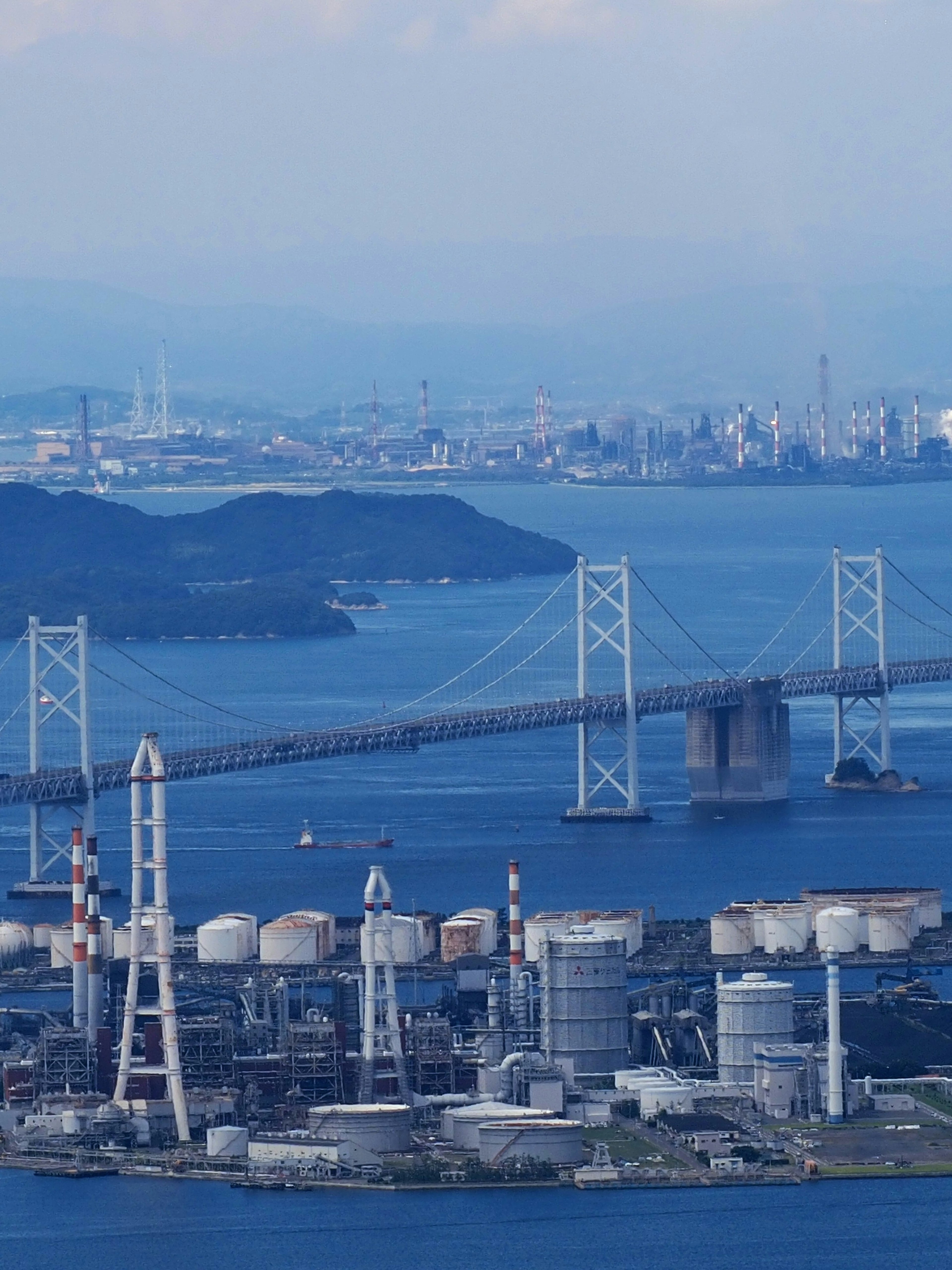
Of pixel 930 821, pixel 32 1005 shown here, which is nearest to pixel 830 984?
pixel 32 1005

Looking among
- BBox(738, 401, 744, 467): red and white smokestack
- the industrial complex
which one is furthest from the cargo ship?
BBox(738, 401, 744, 467): red and white smokestack

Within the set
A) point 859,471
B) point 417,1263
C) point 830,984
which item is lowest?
point 417,1263

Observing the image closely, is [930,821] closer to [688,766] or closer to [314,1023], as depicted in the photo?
[688,766]

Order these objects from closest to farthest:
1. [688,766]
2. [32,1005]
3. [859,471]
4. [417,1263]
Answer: [417,1263]
[32,1005]
[688,766]
[859,471]

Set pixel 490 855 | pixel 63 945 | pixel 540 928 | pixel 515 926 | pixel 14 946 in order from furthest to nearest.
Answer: pixel 490 855 → pixel 14 946 → pixel 63 945 → pixel 540 928 → pixel 515 926

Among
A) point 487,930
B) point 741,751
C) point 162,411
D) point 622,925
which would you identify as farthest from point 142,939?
point 162,411

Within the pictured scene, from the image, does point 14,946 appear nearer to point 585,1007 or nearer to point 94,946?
point 94,946

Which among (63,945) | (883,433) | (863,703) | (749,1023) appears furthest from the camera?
(883,433)

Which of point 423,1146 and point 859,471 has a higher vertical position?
point 859,471
